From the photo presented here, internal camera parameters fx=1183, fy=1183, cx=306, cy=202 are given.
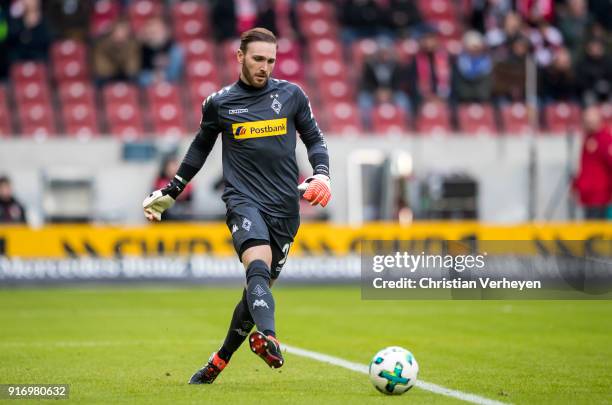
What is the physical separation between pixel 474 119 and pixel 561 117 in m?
2.05

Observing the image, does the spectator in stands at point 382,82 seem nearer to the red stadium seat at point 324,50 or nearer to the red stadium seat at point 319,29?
the red stadium seat at point 324,50

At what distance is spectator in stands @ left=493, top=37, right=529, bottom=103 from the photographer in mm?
23453

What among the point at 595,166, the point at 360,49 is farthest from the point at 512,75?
the point at 595,166

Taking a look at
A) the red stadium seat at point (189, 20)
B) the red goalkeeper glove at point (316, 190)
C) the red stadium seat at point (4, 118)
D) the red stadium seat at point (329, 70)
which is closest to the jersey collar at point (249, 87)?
the red goalkeeper glove at point (316, 190)

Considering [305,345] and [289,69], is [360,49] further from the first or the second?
[305,345]

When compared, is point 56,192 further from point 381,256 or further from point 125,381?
point 125,381

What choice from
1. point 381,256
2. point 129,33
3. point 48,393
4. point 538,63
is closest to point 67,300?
point 381,256

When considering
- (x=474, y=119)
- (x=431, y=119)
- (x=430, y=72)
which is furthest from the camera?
(x=474, y=119)

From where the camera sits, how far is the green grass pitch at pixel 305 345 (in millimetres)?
7391

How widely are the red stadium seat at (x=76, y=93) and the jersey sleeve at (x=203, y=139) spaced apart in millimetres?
14633

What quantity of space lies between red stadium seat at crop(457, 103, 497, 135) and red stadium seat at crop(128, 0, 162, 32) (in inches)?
261

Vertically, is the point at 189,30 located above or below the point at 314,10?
below

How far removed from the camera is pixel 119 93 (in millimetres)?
22297

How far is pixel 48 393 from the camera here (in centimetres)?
716
